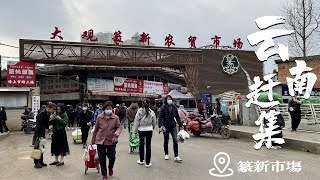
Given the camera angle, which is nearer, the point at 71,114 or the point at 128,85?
the point at 71,114

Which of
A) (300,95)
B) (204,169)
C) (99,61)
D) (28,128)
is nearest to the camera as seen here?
(204,169)

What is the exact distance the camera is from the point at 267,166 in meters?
9.24

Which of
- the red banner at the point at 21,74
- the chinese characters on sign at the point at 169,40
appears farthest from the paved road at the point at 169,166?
the chinese characters on sign at the point at 169,40

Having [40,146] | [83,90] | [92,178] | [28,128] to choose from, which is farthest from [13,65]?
[92,178]

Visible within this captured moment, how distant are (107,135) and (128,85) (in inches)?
1098

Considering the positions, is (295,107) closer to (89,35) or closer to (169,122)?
(169,122)

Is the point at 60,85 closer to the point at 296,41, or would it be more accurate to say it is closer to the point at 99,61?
the point at 99,61

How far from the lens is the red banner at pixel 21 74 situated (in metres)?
25.9

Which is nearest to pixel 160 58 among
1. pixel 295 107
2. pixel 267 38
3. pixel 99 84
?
pixel 99 84

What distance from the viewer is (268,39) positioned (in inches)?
469

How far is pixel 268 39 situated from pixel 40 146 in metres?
7.37

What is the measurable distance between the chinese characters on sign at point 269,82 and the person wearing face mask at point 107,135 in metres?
5.68

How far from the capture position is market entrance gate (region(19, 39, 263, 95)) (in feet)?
88.5

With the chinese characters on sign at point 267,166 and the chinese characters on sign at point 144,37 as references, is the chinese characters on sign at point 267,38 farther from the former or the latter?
the chinese characters on sign at point 144,37
